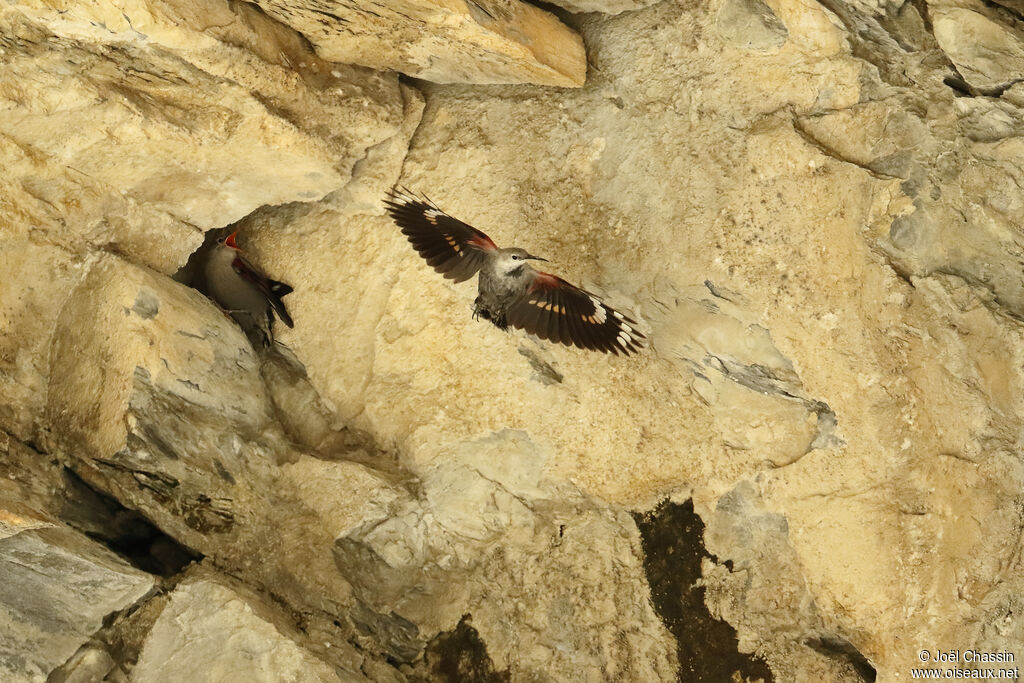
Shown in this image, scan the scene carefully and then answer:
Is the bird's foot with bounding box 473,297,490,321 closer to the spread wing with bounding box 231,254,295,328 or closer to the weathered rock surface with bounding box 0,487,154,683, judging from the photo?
the spread wing with bounding box 231,254,295,328

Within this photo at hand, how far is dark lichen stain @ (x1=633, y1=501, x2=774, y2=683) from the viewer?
7.95 feet

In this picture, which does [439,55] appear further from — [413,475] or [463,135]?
[413,475]

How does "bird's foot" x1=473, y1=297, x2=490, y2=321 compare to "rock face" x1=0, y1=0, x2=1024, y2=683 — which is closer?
"rock face" x1=0, y1=0, x2=1024, y2=683

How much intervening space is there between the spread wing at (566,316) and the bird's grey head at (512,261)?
0.05 metres

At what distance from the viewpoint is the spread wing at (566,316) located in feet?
7.49

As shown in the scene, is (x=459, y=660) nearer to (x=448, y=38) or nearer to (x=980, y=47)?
(x=448, y=38)

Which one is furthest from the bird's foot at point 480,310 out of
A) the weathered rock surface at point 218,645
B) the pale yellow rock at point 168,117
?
the weathered rock surface at point 218,645

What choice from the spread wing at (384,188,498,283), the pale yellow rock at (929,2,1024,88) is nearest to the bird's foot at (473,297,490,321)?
the spread wing at (384,188,498,283)

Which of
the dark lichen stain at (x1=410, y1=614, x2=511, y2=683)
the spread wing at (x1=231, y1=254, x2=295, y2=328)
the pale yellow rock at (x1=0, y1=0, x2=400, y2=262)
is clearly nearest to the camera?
the pale yellow rock at (x1=0, y1=0, x2=400, y2=262)

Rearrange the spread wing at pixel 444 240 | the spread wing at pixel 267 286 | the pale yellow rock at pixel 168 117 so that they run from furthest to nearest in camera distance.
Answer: the spread wing at pixel 267 286
the spread wing at pixel 444 240
the pale yellow rock at pixel 168 117

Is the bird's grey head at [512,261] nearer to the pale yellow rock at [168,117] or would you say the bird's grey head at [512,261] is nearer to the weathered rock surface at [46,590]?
the pale yellow rock at [168,117]

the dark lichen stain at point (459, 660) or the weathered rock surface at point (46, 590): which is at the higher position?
the weathered rock surface at point (46, 590)

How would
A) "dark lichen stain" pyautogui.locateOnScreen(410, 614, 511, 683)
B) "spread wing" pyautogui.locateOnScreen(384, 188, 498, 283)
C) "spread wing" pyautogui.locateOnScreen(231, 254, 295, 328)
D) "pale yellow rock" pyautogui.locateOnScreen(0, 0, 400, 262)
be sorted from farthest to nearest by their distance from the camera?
"spread wing" pyautogui.locateOnScreen(231, 254, 295, 328)
"dark lichen stain" pyautogui.locateOnScreen(410, 614, 511, 683)
"spread wing" pyautogui.locateOnScreen(384, 188, 498, 283)
"pale yellow rock" pyautogui.locateOnScreen(0, 0, 400, 262)

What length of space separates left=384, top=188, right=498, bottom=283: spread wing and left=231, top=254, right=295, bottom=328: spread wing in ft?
1.74
